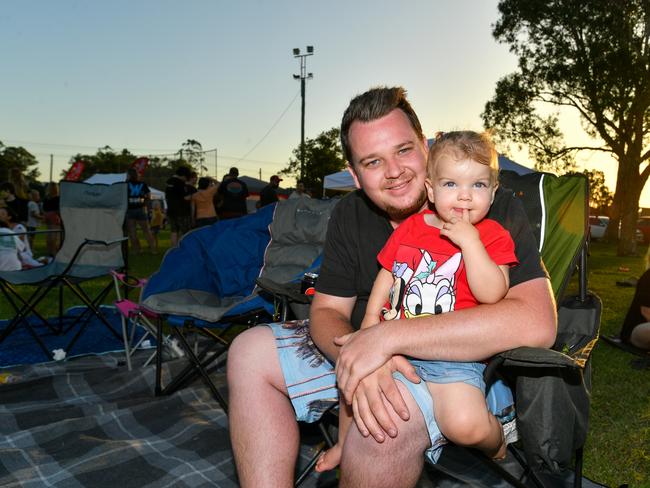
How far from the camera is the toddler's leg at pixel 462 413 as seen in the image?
1.24 m

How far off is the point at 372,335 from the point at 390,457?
0.94ft

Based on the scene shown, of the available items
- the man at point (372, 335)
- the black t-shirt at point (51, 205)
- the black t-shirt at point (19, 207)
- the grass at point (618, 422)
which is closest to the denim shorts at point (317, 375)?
the man at point (372, 335)

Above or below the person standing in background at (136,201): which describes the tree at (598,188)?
above

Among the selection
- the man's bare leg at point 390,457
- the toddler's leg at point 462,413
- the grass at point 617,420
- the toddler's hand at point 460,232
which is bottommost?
the grass at point 617,420

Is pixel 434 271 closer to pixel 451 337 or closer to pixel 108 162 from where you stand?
pixel 451 337

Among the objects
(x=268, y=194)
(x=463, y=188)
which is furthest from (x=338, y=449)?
(x=268, y=194)

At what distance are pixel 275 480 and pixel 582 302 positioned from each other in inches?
42.7

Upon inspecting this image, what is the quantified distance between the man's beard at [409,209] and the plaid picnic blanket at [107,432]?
1.04 meters

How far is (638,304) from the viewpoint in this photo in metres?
3.53

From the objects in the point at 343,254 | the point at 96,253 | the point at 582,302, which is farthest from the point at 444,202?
the point at 96,253

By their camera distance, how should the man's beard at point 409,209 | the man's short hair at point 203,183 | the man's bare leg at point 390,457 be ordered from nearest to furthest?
the man's bare leg at point 390,457 < the man's beard at point 409,209 < the man's short hair at point 203,183

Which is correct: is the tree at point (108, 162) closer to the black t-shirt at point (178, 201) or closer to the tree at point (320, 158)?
the tree at point (320, 158)

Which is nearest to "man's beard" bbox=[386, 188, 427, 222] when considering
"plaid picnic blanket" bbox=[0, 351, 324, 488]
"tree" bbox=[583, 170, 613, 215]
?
"plaid picnic blanket" bbox=[0, 351, 324, 488]

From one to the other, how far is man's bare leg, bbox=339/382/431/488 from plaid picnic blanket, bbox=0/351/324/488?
95 cm
